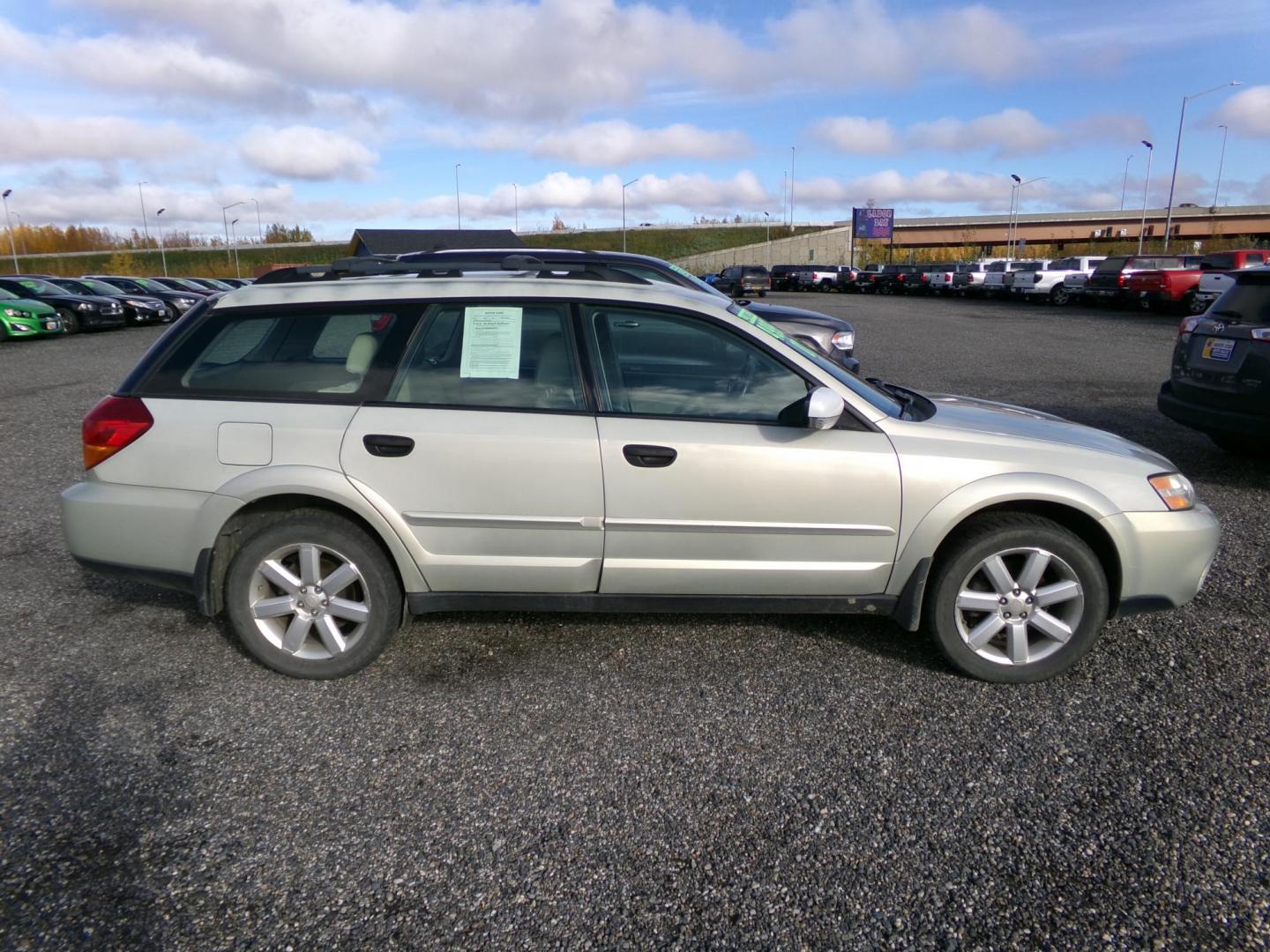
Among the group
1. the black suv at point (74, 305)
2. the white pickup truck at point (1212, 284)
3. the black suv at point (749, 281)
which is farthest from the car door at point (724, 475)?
the black suv at point (749, 281)

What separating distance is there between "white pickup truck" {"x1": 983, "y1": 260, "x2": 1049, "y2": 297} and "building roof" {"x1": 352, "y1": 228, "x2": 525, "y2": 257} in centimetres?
2764

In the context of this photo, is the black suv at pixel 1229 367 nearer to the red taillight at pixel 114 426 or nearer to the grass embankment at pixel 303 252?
→ the red taillight at pixel 114 426

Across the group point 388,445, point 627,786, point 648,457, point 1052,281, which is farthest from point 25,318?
point 1052,281

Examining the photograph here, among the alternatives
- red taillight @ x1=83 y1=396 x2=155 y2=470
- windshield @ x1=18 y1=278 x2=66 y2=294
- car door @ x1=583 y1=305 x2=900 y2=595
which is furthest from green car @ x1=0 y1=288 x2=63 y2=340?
car door @ x1=583 y1=305 x2=900 y2=595

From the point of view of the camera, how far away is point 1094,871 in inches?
105

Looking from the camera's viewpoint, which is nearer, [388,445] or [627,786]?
[627,786]

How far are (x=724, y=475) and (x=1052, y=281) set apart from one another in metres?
34.8

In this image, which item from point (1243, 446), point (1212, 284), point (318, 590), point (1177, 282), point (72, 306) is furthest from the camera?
point (1177, 282)

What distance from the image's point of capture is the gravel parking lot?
2.50m

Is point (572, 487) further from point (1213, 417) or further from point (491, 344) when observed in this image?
point (1213, 417)

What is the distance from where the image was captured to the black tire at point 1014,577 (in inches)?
145

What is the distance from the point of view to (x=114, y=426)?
3775mm

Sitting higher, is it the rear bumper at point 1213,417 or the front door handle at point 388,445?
the front door handle at point 388,445

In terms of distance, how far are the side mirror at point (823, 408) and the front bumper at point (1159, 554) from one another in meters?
1.19
